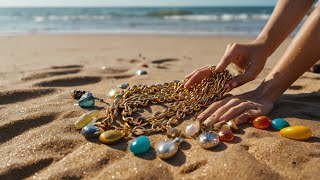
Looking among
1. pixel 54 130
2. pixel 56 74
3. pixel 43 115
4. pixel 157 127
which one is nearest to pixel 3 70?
pixel 56 74

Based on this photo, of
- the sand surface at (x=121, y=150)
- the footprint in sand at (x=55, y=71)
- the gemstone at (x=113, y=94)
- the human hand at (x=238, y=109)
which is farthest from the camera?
the footprint in sand at (x=55, y=71)

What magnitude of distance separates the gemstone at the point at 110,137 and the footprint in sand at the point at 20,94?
4.34 feet

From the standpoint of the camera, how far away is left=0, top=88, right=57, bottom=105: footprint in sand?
10.6ft

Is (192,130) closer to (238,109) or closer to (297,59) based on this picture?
(238,109)

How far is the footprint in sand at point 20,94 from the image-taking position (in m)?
3.22

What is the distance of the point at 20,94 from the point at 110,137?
57.5 inches

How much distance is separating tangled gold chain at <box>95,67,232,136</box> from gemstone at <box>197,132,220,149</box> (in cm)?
38

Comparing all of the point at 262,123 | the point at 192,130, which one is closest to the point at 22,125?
the point at 192,130

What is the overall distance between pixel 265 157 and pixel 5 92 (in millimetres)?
2330

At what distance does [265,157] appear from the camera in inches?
78.5

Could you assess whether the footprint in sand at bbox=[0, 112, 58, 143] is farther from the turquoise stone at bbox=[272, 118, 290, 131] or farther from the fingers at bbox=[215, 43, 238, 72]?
the turquoise stone at bbox=[272, 118, 290, 131]

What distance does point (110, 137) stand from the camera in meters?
2.22

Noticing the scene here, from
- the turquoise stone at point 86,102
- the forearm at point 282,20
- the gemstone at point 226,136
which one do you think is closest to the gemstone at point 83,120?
the turquoise stone at point 86,102

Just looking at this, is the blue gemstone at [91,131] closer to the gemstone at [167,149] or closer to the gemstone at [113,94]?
the gemstone at [167,149]
